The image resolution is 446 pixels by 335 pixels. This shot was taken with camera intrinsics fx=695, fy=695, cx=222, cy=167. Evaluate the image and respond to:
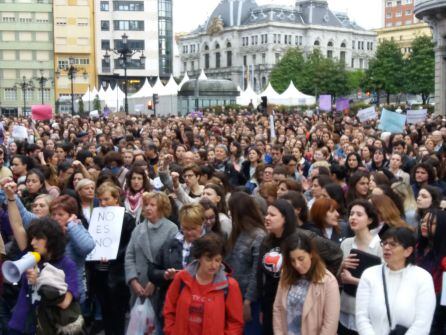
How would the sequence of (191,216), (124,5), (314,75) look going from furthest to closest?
(124,5), (314,75), (191,216)

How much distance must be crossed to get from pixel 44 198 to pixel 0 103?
8732 cm

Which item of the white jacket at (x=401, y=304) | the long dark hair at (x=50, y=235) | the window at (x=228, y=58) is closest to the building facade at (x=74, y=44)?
the window at (x=228, y=58)

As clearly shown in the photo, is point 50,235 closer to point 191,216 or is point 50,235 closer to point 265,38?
point 191,216

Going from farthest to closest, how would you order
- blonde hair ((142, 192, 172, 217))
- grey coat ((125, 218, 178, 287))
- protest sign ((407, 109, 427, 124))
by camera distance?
1. protest sign ((407, 109, 427, 124))
2. blonde hair ((142, 192, 172, 217))
3. grey coat ((125, 218, 178, 287))

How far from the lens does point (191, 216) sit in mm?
6102

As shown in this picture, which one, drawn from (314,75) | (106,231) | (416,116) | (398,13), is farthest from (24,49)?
(106,231)

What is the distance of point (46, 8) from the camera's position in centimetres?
9056

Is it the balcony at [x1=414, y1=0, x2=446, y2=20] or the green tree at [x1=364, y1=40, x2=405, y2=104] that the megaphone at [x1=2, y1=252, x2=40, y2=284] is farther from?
the green tree at [x1=364, y1=40, x2=405, y2=104]

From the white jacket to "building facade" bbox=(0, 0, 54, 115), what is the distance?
287 feet

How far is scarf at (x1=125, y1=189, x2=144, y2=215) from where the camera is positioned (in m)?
8.49

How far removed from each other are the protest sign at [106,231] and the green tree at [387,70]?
70381 mm

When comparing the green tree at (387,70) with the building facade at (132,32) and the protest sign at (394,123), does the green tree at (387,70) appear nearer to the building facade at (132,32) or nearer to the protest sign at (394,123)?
the building facade at (132,32)

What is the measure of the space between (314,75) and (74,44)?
32.3 m

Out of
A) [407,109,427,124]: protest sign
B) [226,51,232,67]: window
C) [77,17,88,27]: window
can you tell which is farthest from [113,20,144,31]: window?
[407,109,427,124]: protest sign
